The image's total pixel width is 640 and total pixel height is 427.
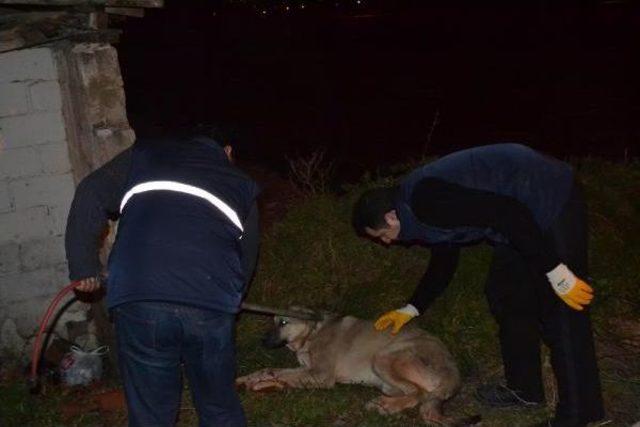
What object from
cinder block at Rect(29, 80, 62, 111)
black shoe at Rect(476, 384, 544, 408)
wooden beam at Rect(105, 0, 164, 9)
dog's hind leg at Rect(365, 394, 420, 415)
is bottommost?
dog's hind leg at Rect(365, 394, 420, 415)

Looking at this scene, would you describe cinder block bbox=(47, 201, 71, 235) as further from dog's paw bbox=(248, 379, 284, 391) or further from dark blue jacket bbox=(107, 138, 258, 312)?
dark blue jacket bbox=(107, 138, 258, 312)

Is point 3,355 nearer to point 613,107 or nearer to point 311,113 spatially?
point 311,113

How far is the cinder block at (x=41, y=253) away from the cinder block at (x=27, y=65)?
1198 mm

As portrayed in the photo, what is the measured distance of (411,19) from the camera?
31359 mm

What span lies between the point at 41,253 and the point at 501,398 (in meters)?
3.49

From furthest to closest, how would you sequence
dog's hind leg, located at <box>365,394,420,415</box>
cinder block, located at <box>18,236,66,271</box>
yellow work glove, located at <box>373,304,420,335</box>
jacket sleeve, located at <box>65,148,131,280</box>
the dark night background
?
the dark night background → cinder block, located at <box>18,236,66,271</box> → yellow work glove, located at <box>373,304,420,335</box> → dog's hind leg, located at <box>365,394,420,415</box> → jacket sleeve, located at <box>65,148,131,280</box>

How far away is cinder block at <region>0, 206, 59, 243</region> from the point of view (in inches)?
192

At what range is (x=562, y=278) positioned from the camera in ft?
11.2

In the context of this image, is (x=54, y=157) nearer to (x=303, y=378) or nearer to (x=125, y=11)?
(x=125, y=11)

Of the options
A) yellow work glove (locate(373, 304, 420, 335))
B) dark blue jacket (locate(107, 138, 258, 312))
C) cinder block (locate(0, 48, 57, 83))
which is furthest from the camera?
cinder block (locate(0, 48, 57, 83))

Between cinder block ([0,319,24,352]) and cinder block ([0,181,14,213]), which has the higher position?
cinder block ([0,181,14,213])

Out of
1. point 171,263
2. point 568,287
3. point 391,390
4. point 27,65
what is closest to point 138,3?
point 27,65

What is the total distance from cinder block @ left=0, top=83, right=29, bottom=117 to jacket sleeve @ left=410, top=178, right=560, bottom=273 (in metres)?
2.99

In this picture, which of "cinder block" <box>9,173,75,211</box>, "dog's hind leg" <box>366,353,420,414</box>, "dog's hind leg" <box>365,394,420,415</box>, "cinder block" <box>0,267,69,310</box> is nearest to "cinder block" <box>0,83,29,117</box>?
"cinder block" <box>9,173,75,211</box>
